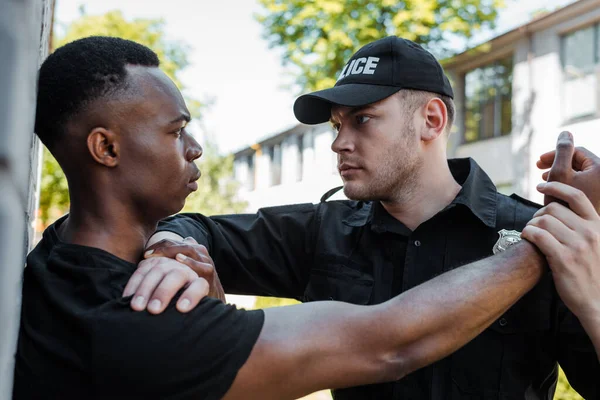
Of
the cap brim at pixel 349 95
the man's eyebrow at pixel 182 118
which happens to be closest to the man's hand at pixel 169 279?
the man's eyebrow at pixel 182 118

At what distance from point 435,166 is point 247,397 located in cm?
168

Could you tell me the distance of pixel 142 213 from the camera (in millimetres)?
1910

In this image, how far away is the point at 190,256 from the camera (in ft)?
6.35

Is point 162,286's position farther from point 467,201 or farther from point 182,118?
point 467,201

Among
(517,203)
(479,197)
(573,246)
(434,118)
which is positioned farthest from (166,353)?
(434,118)

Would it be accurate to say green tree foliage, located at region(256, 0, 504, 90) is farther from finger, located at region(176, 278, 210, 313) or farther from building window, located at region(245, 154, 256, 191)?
building window, located at region(245, 154, 256, 191)

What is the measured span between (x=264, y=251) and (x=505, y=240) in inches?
42.8

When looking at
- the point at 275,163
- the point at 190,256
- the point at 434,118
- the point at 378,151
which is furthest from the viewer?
the point at 275,163

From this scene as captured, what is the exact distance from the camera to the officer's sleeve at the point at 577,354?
2229mm

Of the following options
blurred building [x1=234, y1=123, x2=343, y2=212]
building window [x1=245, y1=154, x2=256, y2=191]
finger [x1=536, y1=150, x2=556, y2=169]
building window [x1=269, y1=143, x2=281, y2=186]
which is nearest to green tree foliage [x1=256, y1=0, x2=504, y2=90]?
blurred building [x1=234, y1=123, x2=343, y2=212]

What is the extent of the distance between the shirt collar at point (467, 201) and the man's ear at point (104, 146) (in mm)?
1340

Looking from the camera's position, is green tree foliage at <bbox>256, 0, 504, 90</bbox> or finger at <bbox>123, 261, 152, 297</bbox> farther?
green tree foliage at <bbox>256, 0, 504, 90</bbox>

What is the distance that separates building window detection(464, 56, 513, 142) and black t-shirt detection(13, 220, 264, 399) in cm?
1611

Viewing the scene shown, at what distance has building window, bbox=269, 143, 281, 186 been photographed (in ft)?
95.0
